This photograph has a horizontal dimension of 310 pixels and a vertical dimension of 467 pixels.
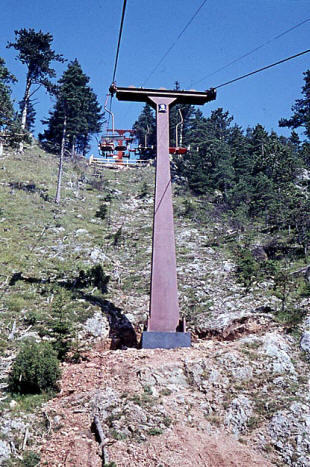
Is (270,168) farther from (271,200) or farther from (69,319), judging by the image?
(69,319)

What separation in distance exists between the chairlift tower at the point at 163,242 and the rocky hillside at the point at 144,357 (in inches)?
28.9

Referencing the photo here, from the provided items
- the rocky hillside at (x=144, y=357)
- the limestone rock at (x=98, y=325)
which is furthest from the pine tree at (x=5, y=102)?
the limestone rock at (x=98, y=325)

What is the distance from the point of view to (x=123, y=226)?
2906cm

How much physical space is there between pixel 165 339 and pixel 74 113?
43.7m

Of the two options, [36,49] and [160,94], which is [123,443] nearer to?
[160,94]

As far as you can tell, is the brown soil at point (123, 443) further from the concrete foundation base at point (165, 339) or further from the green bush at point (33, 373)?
the concrete foundation base at point (165, 339)

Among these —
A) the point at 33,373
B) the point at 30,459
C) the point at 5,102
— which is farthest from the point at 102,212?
the point at 30,459

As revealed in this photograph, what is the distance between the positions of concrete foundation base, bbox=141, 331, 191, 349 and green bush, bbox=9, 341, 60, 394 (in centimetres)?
323

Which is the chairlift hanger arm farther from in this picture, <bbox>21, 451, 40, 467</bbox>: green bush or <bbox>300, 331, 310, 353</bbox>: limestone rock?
<bbox>21, 451, 40, 467</bbox>: green bush

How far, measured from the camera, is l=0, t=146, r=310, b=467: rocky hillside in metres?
8.73

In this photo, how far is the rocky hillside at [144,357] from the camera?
344 inches

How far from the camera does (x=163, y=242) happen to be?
47.0ft

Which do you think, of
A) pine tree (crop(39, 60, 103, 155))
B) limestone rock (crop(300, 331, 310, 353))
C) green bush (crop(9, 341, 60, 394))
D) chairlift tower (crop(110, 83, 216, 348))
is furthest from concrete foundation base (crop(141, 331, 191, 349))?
pine tree (crop(39, 60, 103, 155))

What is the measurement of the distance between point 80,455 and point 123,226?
21.5 meters
